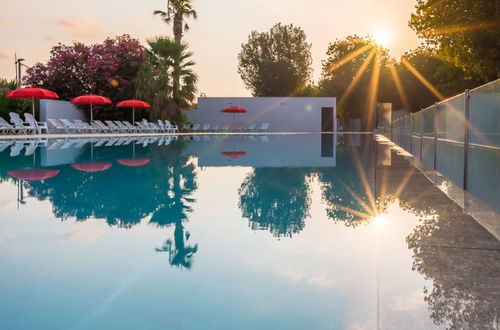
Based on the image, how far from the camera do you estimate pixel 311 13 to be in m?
24.5

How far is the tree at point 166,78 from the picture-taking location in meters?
31.6

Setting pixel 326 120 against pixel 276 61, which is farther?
pixel 276 61

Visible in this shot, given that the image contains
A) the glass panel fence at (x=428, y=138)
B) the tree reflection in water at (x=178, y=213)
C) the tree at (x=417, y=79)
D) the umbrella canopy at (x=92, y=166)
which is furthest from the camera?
the tree at (x=417, y=79)

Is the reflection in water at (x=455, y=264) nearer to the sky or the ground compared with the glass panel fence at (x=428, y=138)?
nearer to the ground

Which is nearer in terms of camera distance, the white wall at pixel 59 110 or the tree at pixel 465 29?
the tree at pixel 465 29

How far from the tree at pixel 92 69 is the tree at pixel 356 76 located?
20.1 m

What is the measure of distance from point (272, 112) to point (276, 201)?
1374 inches

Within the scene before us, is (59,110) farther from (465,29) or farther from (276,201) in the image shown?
(276,201)

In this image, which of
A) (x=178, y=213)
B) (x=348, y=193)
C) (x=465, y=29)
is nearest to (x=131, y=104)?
(x=465, y=29)

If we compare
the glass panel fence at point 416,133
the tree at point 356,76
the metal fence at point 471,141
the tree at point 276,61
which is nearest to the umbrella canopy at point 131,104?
the glass panel fence at point 416,133

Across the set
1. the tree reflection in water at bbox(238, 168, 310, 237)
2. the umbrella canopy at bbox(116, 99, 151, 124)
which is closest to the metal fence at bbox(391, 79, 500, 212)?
the tree reflection in water at bbox(238, 168, 310, 237)

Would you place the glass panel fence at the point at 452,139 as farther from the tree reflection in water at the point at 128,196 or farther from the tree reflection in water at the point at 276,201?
the tree reflection in water at the point at 128,196

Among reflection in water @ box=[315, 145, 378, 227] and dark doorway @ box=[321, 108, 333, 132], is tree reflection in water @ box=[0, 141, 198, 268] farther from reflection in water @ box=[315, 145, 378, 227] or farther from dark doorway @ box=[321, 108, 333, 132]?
dark doorway @ box=[321, 108, 333, 132]

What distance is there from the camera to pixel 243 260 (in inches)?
127
